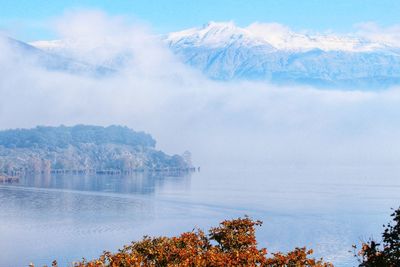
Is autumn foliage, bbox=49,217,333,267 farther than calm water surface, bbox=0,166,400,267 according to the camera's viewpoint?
No

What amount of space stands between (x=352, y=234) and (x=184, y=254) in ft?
324

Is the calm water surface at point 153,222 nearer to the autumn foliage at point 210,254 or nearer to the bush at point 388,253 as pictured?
the autumn foliage at point 210,254

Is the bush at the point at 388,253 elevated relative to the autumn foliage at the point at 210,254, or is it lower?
elevated

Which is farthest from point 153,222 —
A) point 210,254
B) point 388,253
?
point 388,253

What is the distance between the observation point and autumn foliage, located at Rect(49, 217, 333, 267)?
96.8 ft

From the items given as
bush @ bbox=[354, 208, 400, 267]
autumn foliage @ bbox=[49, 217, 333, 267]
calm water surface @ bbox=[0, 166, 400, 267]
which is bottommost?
calm water surface @ bbox=[0, 166, 400, 267]

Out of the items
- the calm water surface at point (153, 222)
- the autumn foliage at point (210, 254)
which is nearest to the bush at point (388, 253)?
the autumn foliage at point (210, 254)

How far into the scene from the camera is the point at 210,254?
101 feet

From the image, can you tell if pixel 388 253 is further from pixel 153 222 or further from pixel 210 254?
pixel 153 222

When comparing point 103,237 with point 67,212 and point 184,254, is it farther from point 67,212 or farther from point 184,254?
point 184,254

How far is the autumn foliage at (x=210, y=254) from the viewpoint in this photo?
96.8ft

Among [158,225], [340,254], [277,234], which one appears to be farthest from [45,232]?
[340,254]

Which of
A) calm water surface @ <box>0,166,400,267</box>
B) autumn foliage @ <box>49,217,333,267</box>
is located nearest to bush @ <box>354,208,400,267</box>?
autumn foliage @ <box>49,217,333,267</box>

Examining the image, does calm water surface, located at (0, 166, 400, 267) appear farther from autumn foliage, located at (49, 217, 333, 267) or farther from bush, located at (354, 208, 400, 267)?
bush, located at (354, 208, 400, 267)
